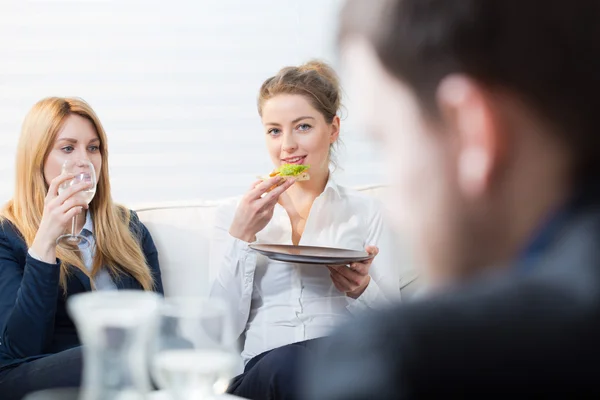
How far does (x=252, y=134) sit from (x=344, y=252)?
1.04 meters

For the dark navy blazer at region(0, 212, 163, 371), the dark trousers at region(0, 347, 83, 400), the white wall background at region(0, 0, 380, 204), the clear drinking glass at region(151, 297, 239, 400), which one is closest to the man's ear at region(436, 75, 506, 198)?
the clear drinking glass at region(151, 297, 239, 400)

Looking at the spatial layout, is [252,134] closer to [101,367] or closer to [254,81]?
[254,81]

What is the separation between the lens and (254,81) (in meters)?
3.12

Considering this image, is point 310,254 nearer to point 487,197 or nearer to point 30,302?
point 30,302

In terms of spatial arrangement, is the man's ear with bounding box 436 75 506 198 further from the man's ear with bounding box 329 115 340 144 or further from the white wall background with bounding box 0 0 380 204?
the white wall background with bounding box 0 0 380 204

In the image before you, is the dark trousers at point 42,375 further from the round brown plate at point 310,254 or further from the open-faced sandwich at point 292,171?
the open-faced sandwich at point 292,171

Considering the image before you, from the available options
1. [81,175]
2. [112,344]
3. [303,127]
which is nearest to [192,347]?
[112,344]

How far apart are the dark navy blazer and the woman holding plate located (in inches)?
15.3

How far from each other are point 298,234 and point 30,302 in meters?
0.96

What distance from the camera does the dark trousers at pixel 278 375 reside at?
191 centimetres

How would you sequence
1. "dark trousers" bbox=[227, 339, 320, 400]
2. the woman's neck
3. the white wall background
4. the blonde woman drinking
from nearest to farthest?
"dark trousers" bbox=[227, 339, 320, 400] → the blonde woman drinking → the woman's neck → the white wall background

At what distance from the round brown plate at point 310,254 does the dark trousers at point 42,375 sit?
1.97 feet

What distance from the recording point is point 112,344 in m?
0.82

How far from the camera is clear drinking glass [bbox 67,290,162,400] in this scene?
32.1 inches
